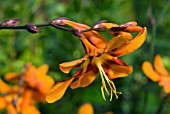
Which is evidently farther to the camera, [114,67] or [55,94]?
[114,67]

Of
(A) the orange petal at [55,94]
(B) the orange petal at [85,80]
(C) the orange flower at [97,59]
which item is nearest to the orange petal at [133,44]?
(C) the orange flower at [97,59]

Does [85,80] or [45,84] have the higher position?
[85,80]

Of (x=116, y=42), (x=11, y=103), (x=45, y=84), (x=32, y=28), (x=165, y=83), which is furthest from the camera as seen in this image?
(x=45, y=84)

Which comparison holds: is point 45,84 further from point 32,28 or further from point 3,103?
point 32,28

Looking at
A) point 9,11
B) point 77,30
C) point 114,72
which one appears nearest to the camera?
point 77,30

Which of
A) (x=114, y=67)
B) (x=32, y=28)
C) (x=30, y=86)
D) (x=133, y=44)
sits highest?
(x=32, y=28)

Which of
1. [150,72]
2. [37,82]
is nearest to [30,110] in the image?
[37,82]

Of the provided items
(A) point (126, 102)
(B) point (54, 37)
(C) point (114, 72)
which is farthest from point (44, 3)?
(C) point (114, 72)

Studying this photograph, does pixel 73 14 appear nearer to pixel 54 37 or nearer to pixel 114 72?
pixel 54 37
